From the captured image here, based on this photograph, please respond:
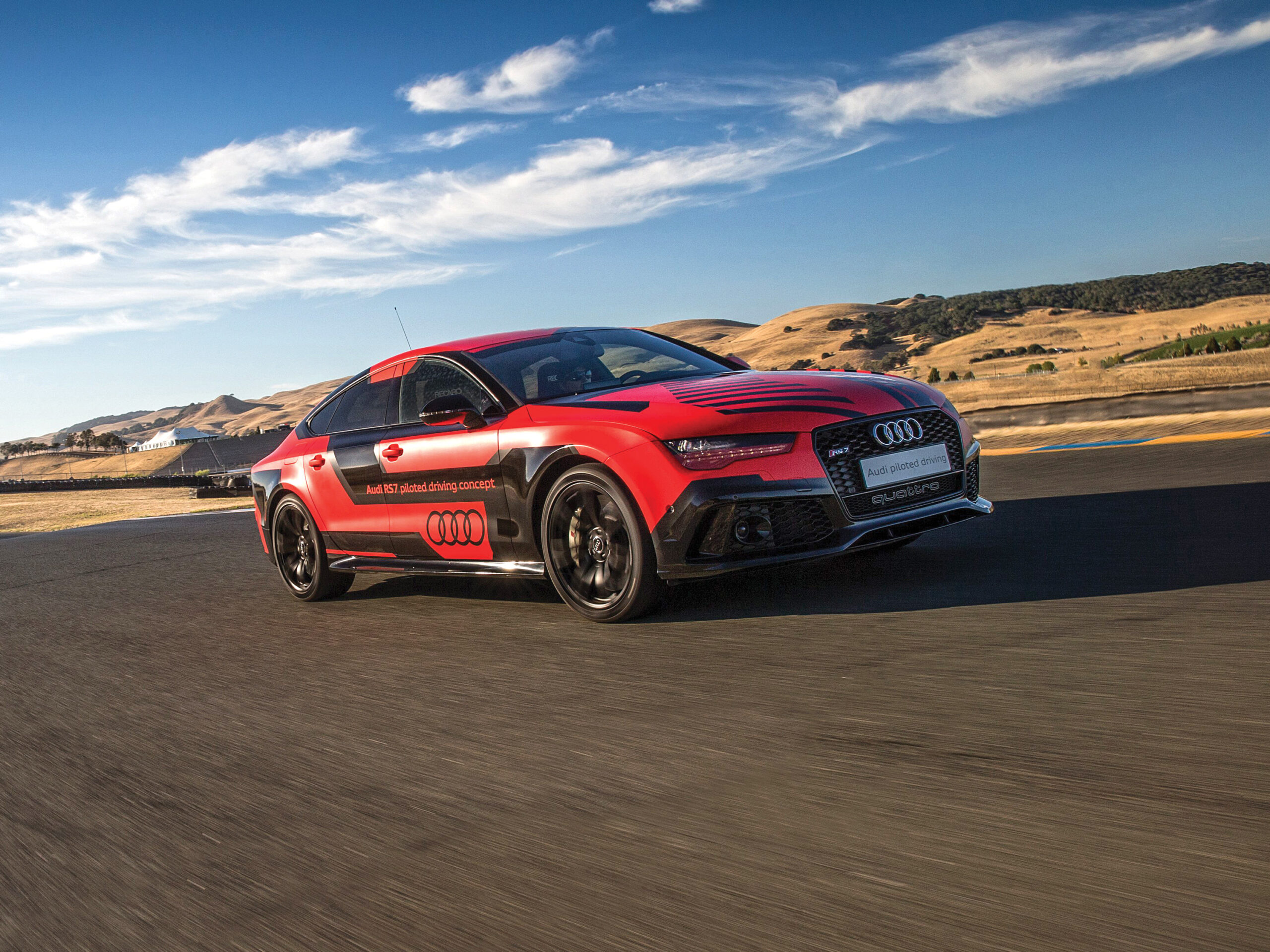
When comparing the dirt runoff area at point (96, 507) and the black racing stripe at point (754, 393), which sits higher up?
the black racing stripe at point (754, 393)

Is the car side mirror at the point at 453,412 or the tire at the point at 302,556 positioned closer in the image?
the car side mirror at the point at 453,412

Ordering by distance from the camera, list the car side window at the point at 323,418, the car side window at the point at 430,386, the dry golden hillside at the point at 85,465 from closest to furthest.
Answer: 1. the car side window at the point at 430,386
2. the car side window at the point at 323,418
3. the dry golden hillside at the point at 85,465

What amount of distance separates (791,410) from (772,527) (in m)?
0.54

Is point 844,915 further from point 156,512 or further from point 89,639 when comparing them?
point 156,512

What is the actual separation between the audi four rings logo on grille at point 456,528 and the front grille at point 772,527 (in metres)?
1.55

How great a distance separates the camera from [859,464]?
16.6 feet

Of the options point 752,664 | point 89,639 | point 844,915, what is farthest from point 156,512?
point 844,915

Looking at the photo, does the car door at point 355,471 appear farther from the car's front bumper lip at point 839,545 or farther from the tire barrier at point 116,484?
the tire barrier at point 116,484

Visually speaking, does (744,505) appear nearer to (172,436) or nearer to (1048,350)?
(1048,350)

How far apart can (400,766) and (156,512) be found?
22.8 metres

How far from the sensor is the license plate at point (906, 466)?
5094 millimetres

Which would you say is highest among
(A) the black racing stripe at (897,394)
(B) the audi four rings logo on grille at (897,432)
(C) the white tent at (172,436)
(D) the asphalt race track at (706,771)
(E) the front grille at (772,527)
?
(C) the white tent at (172,436)

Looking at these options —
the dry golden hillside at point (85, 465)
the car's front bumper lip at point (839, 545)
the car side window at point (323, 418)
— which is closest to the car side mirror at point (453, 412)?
the car's front bumper lip at point (839, 545)

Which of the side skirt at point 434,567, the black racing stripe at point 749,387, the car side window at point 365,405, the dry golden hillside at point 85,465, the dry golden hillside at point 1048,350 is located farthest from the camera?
the dry golden hillside at point 85,465
